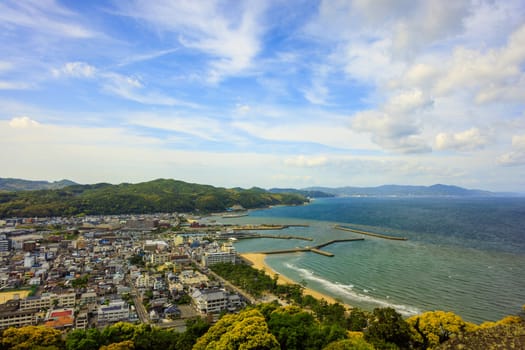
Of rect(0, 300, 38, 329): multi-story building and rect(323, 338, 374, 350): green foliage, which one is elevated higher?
rect(323, 338, 374, 350): green foliage

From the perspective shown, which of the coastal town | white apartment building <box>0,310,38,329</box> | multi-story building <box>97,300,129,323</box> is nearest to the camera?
white apartment building <box>0,310,38,329</box>

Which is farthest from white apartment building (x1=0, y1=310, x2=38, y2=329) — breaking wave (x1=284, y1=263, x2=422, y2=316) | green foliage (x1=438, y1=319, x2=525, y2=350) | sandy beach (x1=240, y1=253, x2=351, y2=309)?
green foliage (x1=438, y1=319, x2=525, y2=350)

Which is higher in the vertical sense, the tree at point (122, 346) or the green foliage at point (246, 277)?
the tree at point (122, 346)

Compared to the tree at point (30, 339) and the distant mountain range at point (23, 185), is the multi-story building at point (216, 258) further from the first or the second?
the distant mountain range at point (23, 185)

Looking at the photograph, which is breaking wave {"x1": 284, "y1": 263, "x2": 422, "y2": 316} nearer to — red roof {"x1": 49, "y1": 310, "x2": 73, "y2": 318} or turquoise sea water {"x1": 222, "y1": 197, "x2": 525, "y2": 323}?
turquoise sea water {"x1": 222, "y1": 197, "x2": 525, "y2": 323}

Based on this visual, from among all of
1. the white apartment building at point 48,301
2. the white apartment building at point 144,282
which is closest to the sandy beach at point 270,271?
the white apartment building at point 144,282

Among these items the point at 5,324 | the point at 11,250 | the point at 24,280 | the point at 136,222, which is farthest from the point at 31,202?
the point at 5,324

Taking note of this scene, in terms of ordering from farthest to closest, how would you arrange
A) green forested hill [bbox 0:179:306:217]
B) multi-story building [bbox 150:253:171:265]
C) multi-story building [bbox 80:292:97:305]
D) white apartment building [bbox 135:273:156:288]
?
1. green forested hill [bbox 0:179:306:217]
2. multi-story building [bbox 150:253:171:265]
3. white apartment building [bbox 135:273:156:288]
4. multi-story building [bbox 80:292:97:305]
